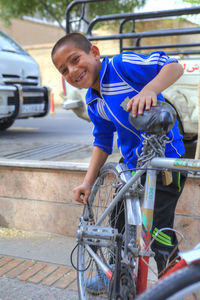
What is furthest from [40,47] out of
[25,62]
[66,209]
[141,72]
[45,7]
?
[141,72]

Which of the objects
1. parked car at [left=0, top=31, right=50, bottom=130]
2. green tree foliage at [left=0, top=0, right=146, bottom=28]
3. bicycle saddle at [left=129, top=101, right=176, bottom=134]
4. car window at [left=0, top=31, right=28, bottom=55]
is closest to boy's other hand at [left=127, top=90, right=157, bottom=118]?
bicycle saddle at [left=129, top=101, right=176, bottom=134]

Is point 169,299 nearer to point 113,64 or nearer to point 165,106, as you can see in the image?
point 165,106

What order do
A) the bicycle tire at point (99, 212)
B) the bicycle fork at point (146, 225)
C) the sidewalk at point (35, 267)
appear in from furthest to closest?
the sidewalk at point (35, 267) < the bicycle tire at point (99, 212) < the bicycle fork at point (146, 225)

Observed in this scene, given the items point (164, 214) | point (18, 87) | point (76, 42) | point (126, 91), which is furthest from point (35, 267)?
point (18, 87)

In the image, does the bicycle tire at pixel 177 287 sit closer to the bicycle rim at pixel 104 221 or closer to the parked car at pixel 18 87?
the bicycle rim at pixel 104 221

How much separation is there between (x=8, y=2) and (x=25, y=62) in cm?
1620

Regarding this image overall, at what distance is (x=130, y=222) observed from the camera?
197 cm

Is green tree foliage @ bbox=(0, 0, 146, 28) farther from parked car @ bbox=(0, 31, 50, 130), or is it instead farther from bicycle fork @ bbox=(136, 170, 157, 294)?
bicycle fork @ bbox=(136, 170, 157, 294)

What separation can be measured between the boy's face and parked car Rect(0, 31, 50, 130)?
16.0ft

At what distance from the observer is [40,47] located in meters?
22.4

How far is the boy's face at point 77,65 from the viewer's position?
2.08 m

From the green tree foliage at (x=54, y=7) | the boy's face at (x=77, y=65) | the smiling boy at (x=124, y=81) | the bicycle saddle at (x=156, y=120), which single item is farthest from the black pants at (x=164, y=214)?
the green tree foliage at (x=54, y=7)

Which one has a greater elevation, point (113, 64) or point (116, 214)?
point (113, 64)

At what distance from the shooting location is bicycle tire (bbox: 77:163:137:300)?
229cm
